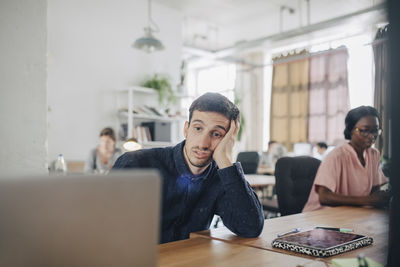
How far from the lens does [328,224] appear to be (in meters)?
1.54

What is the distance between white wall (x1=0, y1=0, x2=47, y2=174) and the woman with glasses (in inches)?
66.7

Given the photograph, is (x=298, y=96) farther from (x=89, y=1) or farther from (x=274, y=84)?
(x=89, y=1)

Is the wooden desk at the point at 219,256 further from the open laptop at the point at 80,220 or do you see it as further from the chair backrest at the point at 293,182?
the chair backrest at the point at 293,182

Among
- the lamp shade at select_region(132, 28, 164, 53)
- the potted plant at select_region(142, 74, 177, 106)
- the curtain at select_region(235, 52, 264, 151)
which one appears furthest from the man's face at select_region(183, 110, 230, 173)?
the curtain at select_region(235, 52, 264, 151)

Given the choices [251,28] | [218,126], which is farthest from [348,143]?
[251,28]

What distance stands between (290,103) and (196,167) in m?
7.80

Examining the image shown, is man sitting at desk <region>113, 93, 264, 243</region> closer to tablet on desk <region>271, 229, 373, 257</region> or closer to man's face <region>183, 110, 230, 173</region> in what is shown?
man's face <region>183, 110, 230, 173</region>

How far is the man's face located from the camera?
152 cm

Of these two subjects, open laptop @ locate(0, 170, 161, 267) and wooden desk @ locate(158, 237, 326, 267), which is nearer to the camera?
open laptop @ locate(0, 170, 161, 267)

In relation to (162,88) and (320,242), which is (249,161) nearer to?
(162,88)

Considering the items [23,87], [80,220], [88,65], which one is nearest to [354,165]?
[23,87]

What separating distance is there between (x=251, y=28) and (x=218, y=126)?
265 inches

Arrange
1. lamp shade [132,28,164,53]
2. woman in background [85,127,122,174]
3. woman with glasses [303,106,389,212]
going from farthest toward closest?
lamp shade [132,28,164,53], woman in background [85,127,122,174], woman with glasses [303,106,389,212]

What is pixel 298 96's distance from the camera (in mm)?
8766
